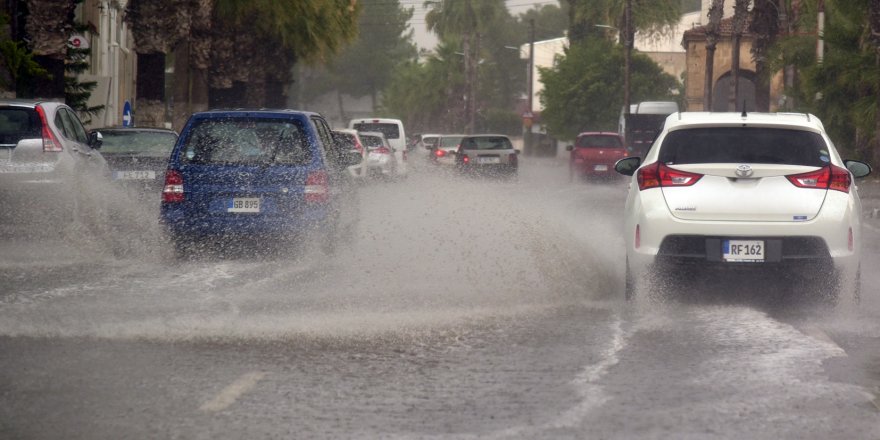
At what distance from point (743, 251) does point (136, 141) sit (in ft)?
46.7

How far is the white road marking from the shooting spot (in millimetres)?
7352

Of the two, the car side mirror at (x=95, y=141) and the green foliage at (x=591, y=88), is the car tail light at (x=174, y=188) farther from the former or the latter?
the green foliage at (x=591, y=88)

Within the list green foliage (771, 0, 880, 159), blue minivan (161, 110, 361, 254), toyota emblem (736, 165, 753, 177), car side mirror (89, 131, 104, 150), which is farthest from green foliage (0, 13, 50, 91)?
green foliage (771, 0, 880, 159)

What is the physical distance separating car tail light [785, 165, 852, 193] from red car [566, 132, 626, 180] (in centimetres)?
3164

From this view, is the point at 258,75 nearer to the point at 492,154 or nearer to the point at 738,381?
the point at 492,154

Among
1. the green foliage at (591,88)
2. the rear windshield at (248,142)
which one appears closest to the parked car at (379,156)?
the rear windshield at (248,142)

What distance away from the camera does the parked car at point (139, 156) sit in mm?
21422

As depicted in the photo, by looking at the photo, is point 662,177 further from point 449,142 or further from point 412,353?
point 449,142

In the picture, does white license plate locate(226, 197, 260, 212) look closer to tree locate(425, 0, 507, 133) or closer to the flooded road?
the flooded road

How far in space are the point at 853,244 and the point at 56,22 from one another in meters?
17.3

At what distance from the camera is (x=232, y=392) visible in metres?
7.73

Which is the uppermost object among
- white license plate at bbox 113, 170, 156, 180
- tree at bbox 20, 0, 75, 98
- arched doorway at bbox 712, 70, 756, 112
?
arched doorway at bbox 712, 70, 756, 112

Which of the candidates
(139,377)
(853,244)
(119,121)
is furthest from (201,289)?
(119,121)

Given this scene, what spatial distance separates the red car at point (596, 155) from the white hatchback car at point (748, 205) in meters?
31.4
